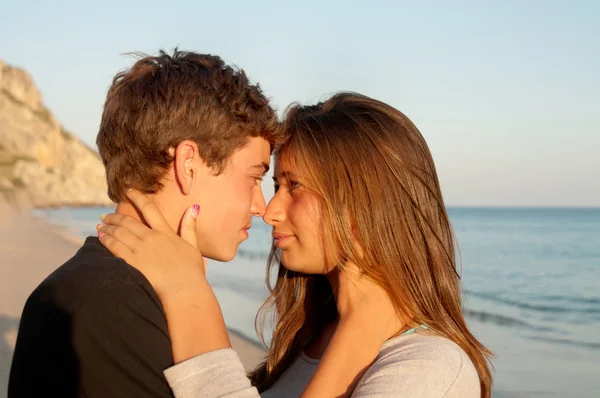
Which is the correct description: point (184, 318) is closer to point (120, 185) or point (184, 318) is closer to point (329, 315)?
point (120, 185)

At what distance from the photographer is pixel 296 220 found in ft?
10.2

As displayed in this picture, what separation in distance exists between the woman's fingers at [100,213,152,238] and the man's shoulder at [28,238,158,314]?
0.23 metres

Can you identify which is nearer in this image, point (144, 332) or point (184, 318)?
point (144, 332)

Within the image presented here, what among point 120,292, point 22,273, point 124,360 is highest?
point 120,292

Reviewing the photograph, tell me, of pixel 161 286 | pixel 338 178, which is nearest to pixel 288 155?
pixel 338 178

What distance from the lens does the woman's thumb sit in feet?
9.07

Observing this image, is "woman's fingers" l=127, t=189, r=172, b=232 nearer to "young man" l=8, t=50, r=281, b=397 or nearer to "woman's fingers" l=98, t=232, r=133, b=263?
"young man" l=8, t=50, r=281, b=397

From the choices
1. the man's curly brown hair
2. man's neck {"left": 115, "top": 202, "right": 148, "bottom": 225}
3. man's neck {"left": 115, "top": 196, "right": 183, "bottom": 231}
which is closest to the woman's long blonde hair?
the man's curly brown hair

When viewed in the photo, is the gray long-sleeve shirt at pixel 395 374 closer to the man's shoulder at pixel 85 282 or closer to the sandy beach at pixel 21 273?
the man's shoulder at pixel 85 282

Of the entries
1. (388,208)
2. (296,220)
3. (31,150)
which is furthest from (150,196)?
(31,150)

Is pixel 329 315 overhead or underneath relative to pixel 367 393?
underneath

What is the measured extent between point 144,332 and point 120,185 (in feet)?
2.66

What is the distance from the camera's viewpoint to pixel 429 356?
8.30 feet

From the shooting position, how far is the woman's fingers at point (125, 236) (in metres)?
2.51
